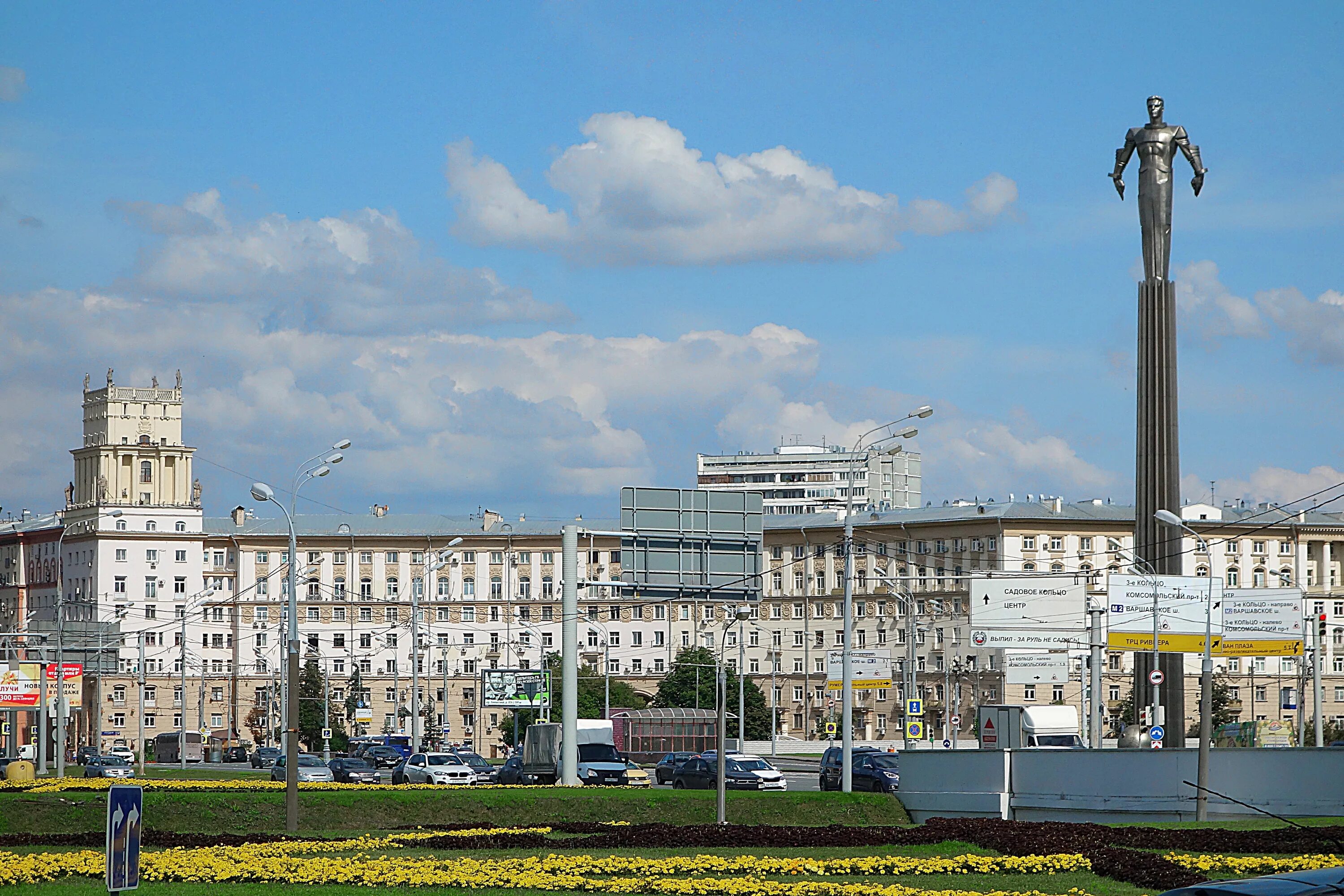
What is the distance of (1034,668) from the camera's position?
179 feet

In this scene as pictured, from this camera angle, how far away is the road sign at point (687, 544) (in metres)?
49.8

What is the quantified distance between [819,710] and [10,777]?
292 feet

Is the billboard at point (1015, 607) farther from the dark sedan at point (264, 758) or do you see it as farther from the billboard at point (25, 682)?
the dark sedan at point (264, 758)

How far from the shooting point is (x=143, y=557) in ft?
484

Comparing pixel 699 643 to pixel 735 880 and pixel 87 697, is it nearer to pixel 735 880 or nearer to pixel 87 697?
pixel 87 697

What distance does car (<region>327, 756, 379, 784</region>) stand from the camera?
65.2m

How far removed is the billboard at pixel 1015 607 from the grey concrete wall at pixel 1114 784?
16403mm

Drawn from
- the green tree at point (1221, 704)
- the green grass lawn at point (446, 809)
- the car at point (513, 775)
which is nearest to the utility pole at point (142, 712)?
the car at point (513, 775)

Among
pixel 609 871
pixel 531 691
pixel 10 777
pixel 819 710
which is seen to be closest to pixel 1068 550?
pixel 819 710

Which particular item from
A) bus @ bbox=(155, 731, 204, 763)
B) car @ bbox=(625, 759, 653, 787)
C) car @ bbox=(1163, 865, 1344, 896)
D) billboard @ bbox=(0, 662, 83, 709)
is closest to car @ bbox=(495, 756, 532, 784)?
car @ bbox=(625, 759, 653, 787)

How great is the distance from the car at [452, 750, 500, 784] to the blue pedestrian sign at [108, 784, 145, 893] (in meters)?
50.0

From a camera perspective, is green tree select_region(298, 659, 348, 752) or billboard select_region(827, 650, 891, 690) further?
green tree select_region(298, 659, 348, 752)

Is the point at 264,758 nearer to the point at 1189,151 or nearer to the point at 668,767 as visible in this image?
the point at 668,767

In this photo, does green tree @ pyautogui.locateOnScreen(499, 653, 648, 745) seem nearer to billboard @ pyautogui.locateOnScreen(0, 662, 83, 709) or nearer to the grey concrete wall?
billboard @ pyautogui.locateOnScreen(0, 662, 83, 709)
